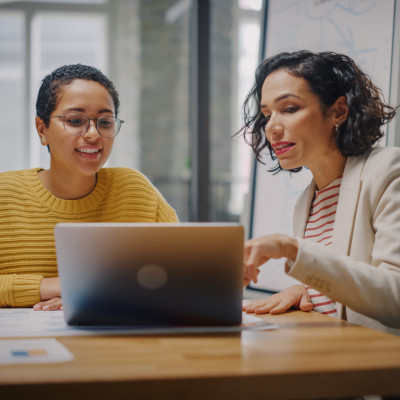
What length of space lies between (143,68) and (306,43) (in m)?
2.29

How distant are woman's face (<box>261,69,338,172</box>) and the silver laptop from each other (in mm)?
606

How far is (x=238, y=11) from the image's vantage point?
443 centimetres

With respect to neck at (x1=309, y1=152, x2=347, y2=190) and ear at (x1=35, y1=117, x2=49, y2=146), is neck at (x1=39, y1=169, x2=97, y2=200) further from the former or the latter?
neck at (x1=309, y1=152, x2=347, y2=190)

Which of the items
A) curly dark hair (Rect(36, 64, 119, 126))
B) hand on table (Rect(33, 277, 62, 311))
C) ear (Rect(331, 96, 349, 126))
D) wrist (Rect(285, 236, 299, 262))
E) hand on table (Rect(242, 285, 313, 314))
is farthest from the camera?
curly dark hair (Rect(36, 64, 119, 126))

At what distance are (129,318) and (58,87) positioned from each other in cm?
88

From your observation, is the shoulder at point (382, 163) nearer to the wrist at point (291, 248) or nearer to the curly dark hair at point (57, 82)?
the wrist at point (291, 248)

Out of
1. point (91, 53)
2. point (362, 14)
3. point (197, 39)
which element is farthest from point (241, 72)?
point (362, 14)

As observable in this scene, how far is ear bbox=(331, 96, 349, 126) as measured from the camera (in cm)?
158

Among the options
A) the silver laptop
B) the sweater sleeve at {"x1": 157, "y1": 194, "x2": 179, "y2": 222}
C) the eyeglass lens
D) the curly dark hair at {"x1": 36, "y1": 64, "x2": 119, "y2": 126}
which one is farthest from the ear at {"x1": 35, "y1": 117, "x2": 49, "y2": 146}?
the silver laptop

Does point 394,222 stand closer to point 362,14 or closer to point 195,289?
point 195,289

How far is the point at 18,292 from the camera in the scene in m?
1.49

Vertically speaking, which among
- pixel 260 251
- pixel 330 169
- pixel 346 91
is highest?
pixel 346 91

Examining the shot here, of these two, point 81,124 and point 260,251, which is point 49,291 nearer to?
point 81,124

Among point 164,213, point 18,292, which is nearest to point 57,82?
point 164,213
